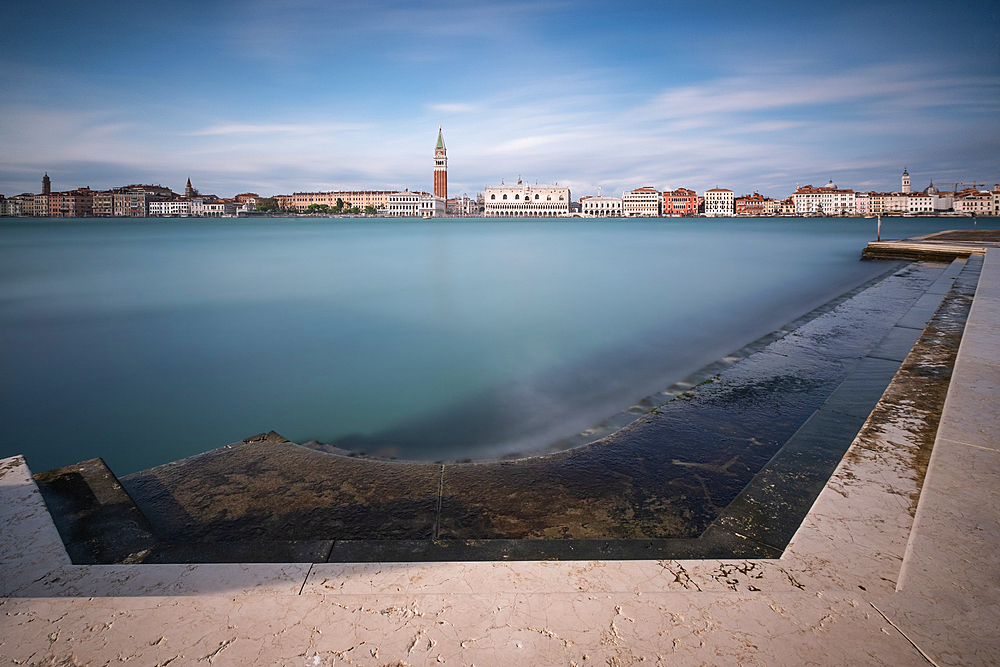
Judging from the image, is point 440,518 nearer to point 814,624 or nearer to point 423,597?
point 423,597

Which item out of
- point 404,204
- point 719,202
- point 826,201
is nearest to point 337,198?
point 404,204

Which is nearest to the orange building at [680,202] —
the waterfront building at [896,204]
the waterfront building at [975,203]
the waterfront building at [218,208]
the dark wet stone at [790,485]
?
the waterfront building at [896,204]

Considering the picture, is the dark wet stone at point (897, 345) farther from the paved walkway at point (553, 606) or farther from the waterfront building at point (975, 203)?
the waterfront building at point (975, 203)

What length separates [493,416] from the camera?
13.6 feet

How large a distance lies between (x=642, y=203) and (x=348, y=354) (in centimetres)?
12343

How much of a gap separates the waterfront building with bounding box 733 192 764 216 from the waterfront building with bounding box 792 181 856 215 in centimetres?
746

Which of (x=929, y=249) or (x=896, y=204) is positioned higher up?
(x=896, y=204)

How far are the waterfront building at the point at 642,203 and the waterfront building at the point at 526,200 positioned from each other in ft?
45.2

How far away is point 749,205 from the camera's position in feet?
393

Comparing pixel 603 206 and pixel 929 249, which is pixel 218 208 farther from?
pixel 929 249

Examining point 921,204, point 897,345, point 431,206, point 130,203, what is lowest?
point 897,345

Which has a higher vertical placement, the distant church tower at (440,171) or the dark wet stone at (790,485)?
the distant church tower at (440,171)

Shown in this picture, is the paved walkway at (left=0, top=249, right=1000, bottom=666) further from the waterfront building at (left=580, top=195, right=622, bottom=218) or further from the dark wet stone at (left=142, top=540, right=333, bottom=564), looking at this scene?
the waterfront building at (left=580, top=195, right=622, bottom=218)

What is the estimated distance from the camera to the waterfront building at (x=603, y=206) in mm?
122375
